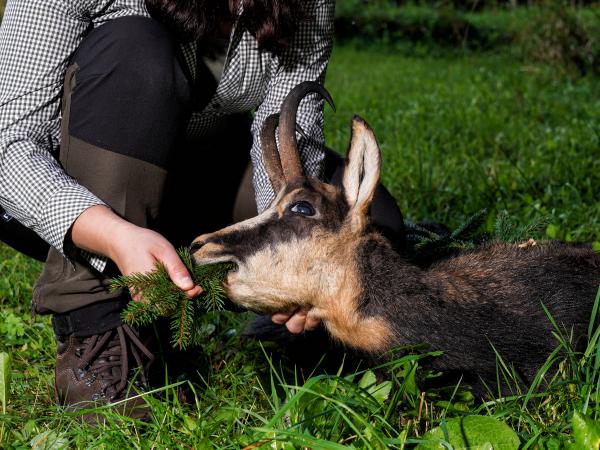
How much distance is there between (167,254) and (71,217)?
1.16ft

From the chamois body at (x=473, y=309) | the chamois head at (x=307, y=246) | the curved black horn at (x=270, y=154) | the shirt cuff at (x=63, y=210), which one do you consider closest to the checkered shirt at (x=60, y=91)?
the shirt cuff at (x=63, y=210)

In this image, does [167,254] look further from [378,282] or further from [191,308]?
[378,282]

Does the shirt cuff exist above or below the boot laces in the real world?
above

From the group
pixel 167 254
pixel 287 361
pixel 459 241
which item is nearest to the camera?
pixel 167 254

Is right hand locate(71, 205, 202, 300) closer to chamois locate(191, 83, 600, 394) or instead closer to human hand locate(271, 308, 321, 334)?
chamois locate(191, 83, 600, 394)

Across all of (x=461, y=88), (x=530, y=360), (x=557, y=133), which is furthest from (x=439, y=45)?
(x=530, y=360)

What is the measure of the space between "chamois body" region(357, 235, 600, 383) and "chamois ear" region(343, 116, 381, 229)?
0.10 meters

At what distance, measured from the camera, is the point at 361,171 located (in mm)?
2404

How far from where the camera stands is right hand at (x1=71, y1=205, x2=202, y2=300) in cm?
210

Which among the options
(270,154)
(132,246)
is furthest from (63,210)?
(270,154)

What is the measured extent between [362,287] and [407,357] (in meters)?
0.28

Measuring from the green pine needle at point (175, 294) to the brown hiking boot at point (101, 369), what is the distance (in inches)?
15.9

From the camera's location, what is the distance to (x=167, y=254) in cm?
211

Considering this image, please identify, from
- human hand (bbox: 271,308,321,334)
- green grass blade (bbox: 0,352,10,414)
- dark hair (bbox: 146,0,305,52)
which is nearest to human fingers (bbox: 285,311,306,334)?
human hand (bbox: 271,308,321,334)
